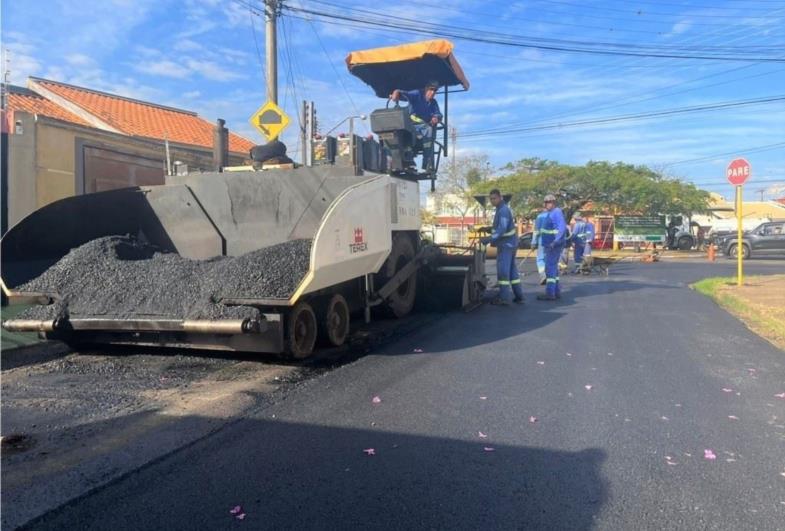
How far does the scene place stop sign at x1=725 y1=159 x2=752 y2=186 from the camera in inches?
459

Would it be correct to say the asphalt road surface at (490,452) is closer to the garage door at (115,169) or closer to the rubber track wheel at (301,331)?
the rubber track wheel at (301,331)

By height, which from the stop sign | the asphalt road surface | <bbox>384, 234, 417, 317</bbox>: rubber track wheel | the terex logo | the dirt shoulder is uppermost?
the stop sign

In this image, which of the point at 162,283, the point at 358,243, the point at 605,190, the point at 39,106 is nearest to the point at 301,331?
the point at 358,243

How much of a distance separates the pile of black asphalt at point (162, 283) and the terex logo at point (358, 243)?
0.43m

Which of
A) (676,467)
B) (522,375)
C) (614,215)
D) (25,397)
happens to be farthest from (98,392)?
(614,215)

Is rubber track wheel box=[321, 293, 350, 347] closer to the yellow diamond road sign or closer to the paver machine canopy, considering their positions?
the paver machine canopy

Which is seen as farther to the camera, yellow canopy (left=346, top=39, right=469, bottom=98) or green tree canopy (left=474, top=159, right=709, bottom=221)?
green tree canopy (left=474, top=159, right=709, bottom=221)

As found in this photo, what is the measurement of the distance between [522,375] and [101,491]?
3.40 metres

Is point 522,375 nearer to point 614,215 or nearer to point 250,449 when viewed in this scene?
point 250,449

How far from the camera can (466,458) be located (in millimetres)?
3428

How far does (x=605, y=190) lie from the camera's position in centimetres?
3195

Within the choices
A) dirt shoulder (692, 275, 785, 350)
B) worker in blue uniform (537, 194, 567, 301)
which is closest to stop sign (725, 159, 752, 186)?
dirt shoulder (692, 275, 785, 350)

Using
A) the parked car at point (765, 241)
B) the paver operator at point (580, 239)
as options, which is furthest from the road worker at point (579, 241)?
the parked car at point (765, 241)

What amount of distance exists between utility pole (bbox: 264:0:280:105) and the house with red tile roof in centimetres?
144
